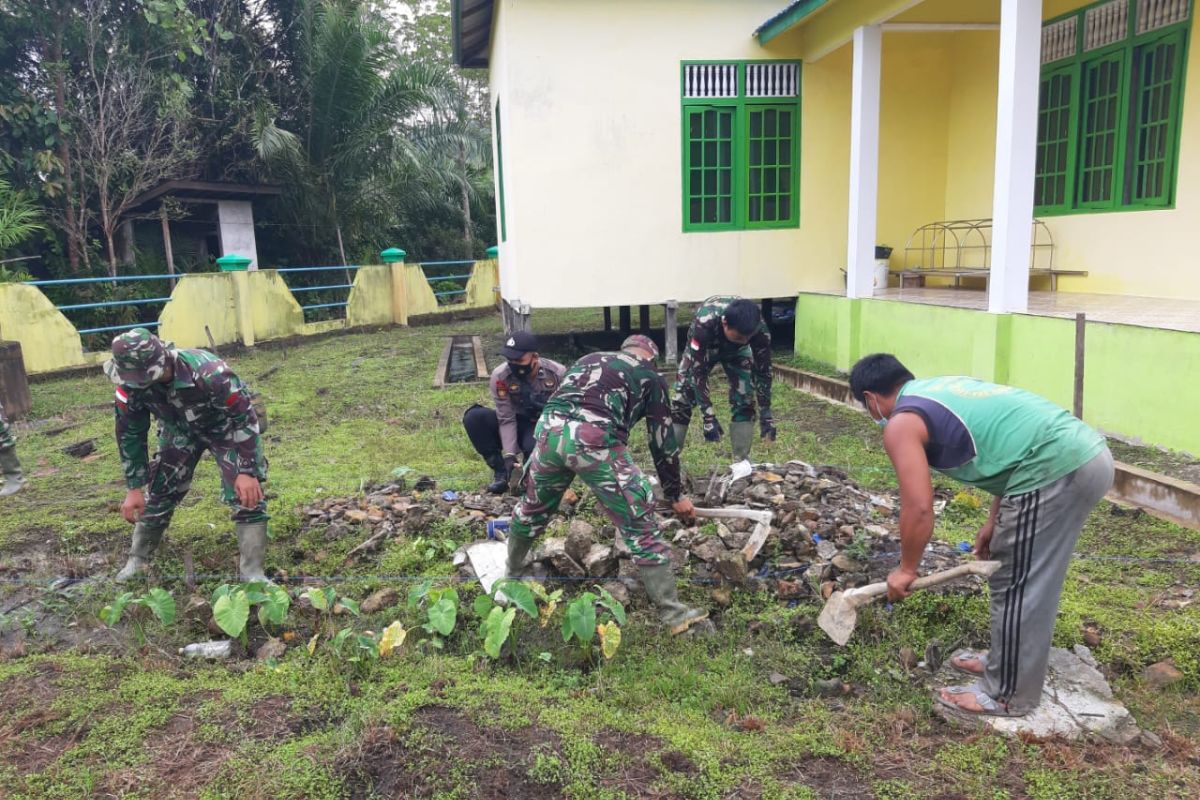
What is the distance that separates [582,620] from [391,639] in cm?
86

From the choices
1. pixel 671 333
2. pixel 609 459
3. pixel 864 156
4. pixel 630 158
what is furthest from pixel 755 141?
pixel 609 459

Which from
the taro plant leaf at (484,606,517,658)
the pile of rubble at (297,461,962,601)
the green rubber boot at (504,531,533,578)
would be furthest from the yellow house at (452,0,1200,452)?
the taro plant leaf at (484,606,517,658)

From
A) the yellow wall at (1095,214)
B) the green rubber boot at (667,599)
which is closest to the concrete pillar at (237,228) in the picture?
the yellow wall at (1095,214)

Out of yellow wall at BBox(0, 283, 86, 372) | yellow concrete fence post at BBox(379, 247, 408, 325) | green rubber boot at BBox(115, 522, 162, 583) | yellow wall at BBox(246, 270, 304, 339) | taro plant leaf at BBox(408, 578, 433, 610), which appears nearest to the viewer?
taro plant leaf at BBox(408, 578, 433, 610)

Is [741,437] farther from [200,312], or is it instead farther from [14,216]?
[14,216]

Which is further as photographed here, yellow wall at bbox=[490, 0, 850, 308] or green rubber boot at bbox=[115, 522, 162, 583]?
yellow wall at bbox=[490, 0, 850, 308]

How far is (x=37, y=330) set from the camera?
38.4 ft

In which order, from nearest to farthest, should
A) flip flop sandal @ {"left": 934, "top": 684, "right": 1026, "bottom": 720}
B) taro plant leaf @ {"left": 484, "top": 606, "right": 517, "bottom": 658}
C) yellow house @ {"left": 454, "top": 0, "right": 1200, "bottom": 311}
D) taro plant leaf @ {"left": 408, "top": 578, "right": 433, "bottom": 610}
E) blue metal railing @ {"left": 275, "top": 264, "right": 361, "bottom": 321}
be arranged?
1. flip flop sandal @ {"left": 934, "top": 684, "right": 1026, "bottom": 720}
2. taro plant leaf @ {"left": 484, "top": 606, "right": 517, "bottom": 658}
3. taro plant leaf @ {"left": 408, "top": 578, "right": 433, "bottom": 610}
4. yellow house @ {"left": 454, "top": 0, "right": 1200, "bottom": 311}
5. blue metal railing @ {"left": 275, "top": 264, "right": 361, "bottom": 321}

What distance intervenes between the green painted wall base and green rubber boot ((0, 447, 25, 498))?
27.0 feet

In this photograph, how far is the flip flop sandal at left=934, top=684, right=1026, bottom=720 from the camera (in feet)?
10.3

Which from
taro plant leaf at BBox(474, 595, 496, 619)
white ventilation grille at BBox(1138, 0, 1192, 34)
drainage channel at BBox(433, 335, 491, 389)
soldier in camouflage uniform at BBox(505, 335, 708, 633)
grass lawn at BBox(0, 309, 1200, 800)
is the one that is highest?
white ventilation grille at BBox(1138, 0, 1192, 34)

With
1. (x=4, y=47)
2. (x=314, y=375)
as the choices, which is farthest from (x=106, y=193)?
(x=314, y=375)

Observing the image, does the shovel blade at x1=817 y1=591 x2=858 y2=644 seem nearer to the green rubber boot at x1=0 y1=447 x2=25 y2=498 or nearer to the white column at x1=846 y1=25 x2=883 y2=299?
the green rubber boot at x1=0 y1=447 x2=25 y2=498

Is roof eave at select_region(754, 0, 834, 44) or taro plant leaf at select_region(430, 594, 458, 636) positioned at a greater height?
roof eave at select_region(754, 0, 834, 44)
